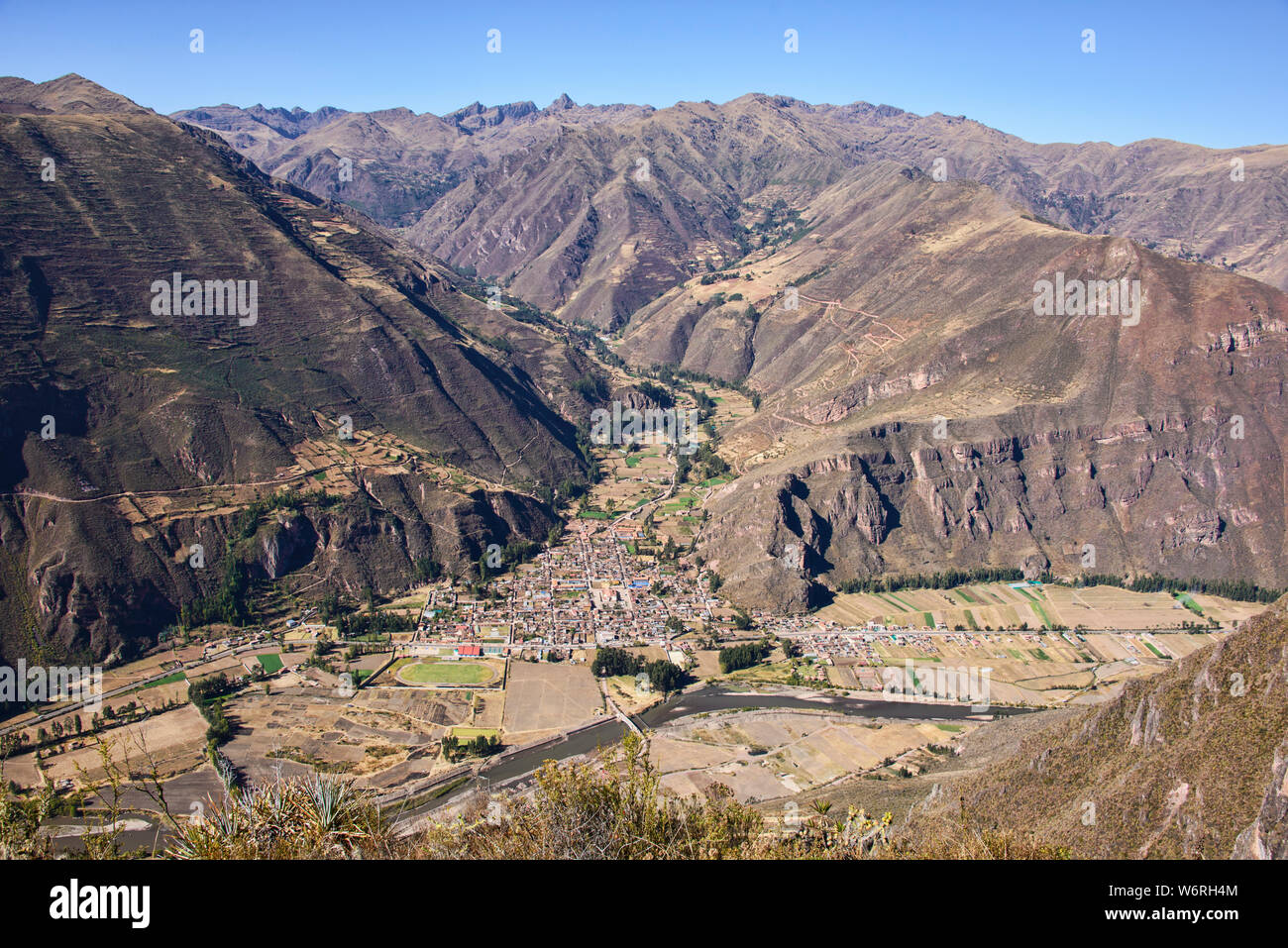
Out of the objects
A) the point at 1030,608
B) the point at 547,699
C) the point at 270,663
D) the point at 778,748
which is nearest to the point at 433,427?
the point at 270,663

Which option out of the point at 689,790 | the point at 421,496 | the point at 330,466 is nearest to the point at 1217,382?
the point at 689,790

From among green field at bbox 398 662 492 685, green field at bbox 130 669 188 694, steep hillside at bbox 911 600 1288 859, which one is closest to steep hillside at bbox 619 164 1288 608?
green field at bbox 398 662 492 685

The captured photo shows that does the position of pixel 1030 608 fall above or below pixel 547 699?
above

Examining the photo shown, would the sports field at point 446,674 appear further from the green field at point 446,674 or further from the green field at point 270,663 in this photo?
the green field at point 270,663

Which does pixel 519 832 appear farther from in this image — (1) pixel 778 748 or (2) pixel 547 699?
(2) pixel 547 699

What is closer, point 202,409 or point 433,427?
point 202,409

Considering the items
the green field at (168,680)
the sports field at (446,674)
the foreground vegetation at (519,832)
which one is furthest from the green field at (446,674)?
the foreground vegetation at (519,832)

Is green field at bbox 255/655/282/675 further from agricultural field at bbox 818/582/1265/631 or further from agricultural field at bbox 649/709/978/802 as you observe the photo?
agricultural field at bbox 818/582/1265/631
